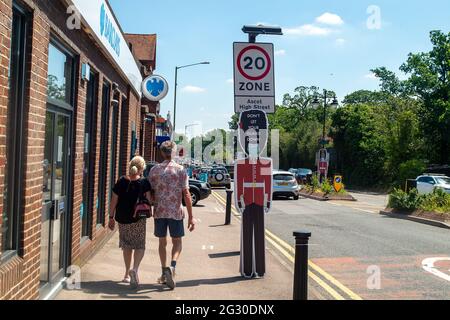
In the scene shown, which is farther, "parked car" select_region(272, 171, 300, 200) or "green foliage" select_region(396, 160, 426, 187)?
"green foliage" select_region(396, 160, 426, 187)

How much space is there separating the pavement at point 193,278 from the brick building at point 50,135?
0.34 meters

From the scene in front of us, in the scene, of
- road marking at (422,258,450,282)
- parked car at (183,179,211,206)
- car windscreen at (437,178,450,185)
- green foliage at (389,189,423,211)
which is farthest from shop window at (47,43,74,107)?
car windscreen at (437,178,450,185)

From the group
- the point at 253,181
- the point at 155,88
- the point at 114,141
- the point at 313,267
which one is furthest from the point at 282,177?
the point at 253,181

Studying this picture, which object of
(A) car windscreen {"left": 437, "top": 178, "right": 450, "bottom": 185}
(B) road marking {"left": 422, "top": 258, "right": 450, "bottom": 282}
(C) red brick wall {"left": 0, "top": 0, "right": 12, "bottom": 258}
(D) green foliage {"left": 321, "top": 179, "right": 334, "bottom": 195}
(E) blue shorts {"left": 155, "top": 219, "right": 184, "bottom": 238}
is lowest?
(B) road marking {"left": 422, "top": 258, "right": 450, "bottom": 282}

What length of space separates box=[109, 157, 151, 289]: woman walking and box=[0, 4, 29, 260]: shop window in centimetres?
221

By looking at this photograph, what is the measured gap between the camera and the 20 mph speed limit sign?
825 cm

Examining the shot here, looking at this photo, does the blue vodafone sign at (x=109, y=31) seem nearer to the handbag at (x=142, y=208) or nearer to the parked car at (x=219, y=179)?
the handbag at (x=142, y=208)

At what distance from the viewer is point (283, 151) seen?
7138 centimetres

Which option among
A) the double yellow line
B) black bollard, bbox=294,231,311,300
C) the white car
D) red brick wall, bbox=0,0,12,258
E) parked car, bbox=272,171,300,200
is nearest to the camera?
red brick wall, bbox=0,0,12,258

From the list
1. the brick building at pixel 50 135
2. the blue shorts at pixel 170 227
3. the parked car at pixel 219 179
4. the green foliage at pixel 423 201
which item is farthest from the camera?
the parked car at pixel 219 179

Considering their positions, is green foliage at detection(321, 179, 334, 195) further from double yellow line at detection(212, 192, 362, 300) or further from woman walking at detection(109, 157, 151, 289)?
woman walking at detection(109, 157, 151, 289)

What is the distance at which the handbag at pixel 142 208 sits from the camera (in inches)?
274

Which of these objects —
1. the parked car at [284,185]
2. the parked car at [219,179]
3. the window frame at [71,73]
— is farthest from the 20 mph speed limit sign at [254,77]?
the parked car at [219,179]
